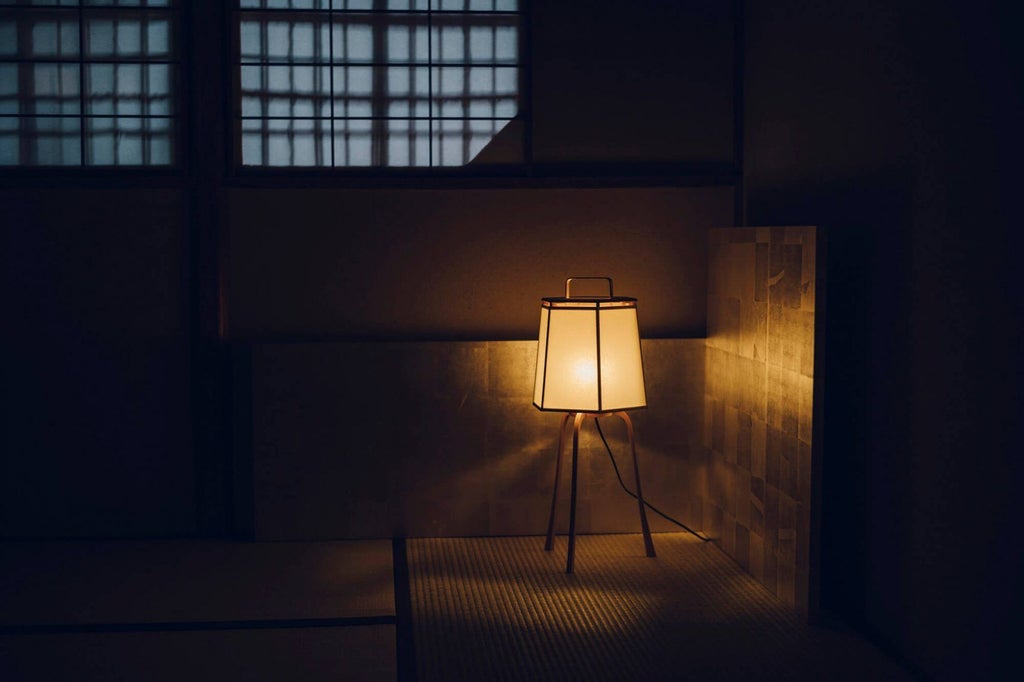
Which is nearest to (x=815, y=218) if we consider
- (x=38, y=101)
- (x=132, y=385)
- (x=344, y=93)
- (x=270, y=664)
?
(x=344, y=93)

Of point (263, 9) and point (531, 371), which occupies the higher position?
point (263, 9)

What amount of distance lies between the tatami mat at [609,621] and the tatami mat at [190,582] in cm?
21

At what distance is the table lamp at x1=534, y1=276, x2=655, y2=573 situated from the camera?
396cm

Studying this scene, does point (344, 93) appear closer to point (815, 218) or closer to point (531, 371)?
point (531, 371)

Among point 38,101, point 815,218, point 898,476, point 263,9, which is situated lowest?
point 898,476

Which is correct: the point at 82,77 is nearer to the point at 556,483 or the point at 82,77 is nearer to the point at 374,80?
the point at 374,80

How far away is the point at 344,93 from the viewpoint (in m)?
4.33

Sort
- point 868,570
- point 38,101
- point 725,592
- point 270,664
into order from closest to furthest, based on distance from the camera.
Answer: point 270,664
point 868,570
point 725,592
point 38,101

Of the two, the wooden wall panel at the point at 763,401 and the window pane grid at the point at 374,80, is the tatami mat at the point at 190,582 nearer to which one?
the wooden wall panel at the point at 763,401

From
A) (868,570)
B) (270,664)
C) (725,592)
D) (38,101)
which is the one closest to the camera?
(270,664)

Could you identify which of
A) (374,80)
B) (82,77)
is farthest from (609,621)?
(82,77)

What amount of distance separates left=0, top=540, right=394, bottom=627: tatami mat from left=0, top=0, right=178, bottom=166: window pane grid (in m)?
1.45

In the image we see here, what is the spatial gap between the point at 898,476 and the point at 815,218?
93 centimetres

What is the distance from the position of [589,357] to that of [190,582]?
1526 millimetres
